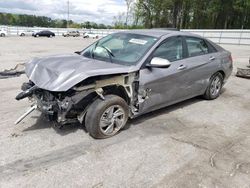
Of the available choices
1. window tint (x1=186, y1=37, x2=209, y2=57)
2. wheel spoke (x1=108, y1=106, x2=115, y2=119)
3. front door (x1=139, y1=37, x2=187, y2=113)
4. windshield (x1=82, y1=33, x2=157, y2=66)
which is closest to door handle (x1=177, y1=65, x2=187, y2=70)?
front door (x1=139, y1=37, x2=187, y2=113)

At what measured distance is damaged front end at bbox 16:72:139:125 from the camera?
3.75 m

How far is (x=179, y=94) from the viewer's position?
521 centimetres

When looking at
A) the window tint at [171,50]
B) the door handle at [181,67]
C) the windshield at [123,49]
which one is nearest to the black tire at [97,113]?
the windshield at [123,49]

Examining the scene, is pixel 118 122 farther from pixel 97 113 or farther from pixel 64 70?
pixel 64 70

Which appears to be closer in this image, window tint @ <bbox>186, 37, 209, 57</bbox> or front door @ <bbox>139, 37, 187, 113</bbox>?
front door @ <bbox>139, 37, 187, 113</bbox>

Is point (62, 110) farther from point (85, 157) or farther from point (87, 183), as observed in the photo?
point (87, 183)

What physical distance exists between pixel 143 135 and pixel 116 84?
0.91m

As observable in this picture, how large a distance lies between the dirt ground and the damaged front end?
0.41 metres

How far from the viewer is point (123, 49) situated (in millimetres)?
4746

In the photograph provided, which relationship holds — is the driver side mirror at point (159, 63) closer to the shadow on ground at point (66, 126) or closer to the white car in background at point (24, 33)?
the shadow on ground at point (66, 126)

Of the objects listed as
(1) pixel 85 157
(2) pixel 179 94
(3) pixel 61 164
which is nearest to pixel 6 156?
(3) pixel 61 164

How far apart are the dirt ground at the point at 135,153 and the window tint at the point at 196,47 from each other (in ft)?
4.18

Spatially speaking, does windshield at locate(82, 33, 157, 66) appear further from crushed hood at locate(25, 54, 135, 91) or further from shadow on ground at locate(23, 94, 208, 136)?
shadow on ground at locate(23, 94, 208, 136)

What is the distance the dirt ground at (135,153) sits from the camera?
3.11 meters
